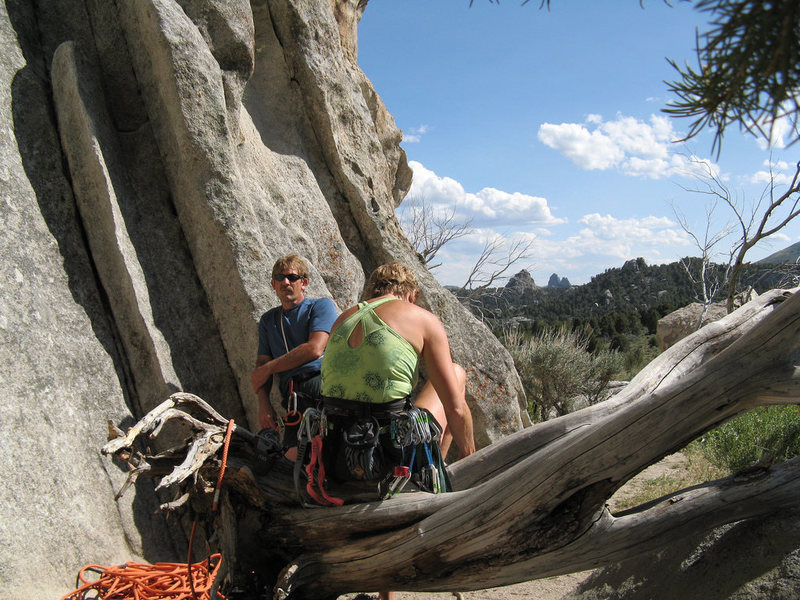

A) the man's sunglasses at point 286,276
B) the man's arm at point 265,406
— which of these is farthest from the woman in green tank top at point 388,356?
the man's arm at point 265,406

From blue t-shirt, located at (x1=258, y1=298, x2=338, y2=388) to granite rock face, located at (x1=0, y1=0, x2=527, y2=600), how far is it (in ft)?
2.16

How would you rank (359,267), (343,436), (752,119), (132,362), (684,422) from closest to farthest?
(752,119) < (684,422) < (343,436) < (132,362) < (359,267)

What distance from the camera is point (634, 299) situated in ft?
134

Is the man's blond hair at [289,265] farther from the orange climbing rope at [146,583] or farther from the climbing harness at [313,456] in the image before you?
the orange climbing rope at [146,583]

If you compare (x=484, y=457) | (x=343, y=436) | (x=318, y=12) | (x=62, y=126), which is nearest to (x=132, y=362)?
(x=62, y=126)

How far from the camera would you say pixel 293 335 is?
153 inches

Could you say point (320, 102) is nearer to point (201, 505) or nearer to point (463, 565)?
point (201, 505)

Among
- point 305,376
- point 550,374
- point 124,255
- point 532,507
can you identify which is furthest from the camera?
point 550,374

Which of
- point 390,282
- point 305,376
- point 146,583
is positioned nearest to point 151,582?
point 146,583

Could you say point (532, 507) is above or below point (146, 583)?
below

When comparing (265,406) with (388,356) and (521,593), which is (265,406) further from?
(521,593)

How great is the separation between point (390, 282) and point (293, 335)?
41.3 inches

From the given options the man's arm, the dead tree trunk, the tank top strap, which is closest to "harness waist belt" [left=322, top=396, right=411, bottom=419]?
the tank top strap

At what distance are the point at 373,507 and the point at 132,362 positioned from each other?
2324 millimetres
